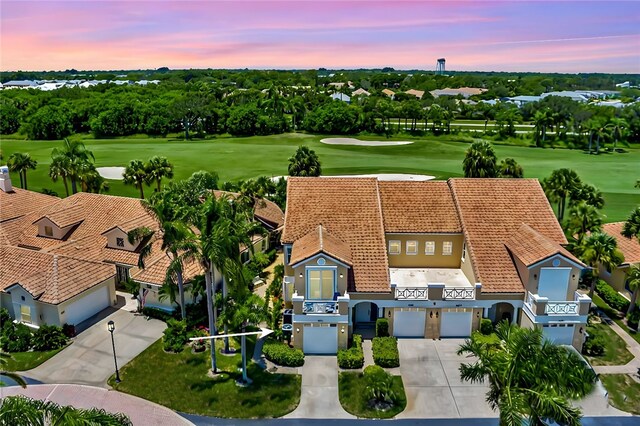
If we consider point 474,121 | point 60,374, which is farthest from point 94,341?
point 474,121

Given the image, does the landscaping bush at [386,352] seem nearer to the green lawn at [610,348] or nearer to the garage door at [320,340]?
the garage door at [320,340]

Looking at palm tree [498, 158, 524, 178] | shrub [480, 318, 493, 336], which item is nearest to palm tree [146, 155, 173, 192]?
palm tree [498, 158, 524, 178]

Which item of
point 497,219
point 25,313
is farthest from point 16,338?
point 497,219

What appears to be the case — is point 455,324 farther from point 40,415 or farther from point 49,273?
point 49,273

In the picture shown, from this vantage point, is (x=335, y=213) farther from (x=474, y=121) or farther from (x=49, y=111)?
(x=474, y=121)

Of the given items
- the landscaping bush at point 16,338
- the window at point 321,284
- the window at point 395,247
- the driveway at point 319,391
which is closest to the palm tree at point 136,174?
the landscaping bush at point 16,338
